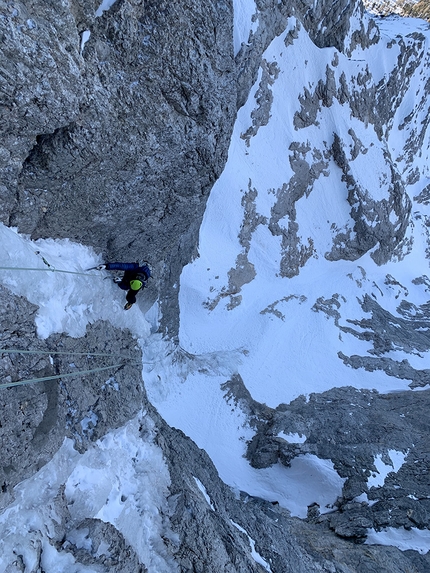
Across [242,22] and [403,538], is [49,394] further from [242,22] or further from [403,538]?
[242,22]

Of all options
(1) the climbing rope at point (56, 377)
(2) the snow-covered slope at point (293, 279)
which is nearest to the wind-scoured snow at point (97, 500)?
(1) the climbing rope at point (56, 377)

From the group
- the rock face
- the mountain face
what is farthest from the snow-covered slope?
the rock face

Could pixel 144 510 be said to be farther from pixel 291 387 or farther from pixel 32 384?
pixel 291 387

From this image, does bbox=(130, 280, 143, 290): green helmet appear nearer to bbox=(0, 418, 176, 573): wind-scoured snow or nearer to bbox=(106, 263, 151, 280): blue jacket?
bbox=(106, 263, 151, 280): blue jacket

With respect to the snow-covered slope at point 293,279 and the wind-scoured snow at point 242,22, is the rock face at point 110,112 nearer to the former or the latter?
the snow-covered slope at point 293,279

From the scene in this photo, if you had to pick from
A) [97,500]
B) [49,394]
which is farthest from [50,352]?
[97,500]
